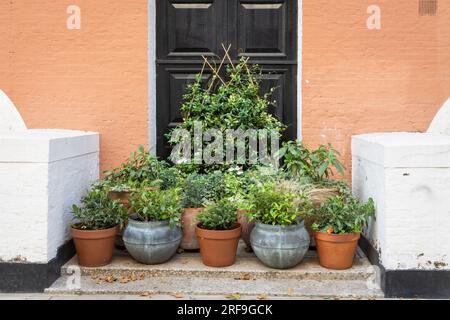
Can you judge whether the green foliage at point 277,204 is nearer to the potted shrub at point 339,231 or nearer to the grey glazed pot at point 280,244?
the grey glazed pot at point 280,244

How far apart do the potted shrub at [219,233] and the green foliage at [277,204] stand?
213mm

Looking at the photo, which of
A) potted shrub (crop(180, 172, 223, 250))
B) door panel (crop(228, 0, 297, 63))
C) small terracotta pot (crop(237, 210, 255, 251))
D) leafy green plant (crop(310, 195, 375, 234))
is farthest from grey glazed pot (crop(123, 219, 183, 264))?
door panel (crop(228, 0, 297, 63))

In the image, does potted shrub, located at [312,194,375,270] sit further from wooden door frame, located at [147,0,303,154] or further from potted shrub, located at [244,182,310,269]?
wooden door frame, located at [147,0,303,154]

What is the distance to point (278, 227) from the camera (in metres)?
4.00

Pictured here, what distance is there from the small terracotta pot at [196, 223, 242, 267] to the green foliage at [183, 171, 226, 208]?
0.47 meters

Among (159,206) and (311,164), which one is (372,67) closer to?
(311,164)

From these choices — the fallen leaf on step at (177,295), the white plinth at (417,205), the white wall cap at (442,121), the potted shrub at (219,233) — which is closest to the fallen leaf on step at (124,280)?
the fallen leaf on step at (177,295)

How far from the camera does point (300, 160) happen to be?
15.8 feet

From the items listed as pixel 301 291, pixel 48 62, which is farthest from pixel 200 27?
pixel 301 291

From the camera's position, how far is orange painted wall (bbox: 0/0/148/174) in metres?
5.25

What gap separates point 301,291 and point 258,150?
6.37ft

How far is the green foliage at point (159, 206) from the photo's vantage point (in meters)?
4.20

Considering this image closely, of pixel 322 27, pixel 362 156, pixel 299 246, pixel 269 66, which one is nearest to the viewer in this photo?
pixel 299 246

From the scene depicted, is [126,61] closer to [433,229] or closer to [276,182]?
[276,182]
